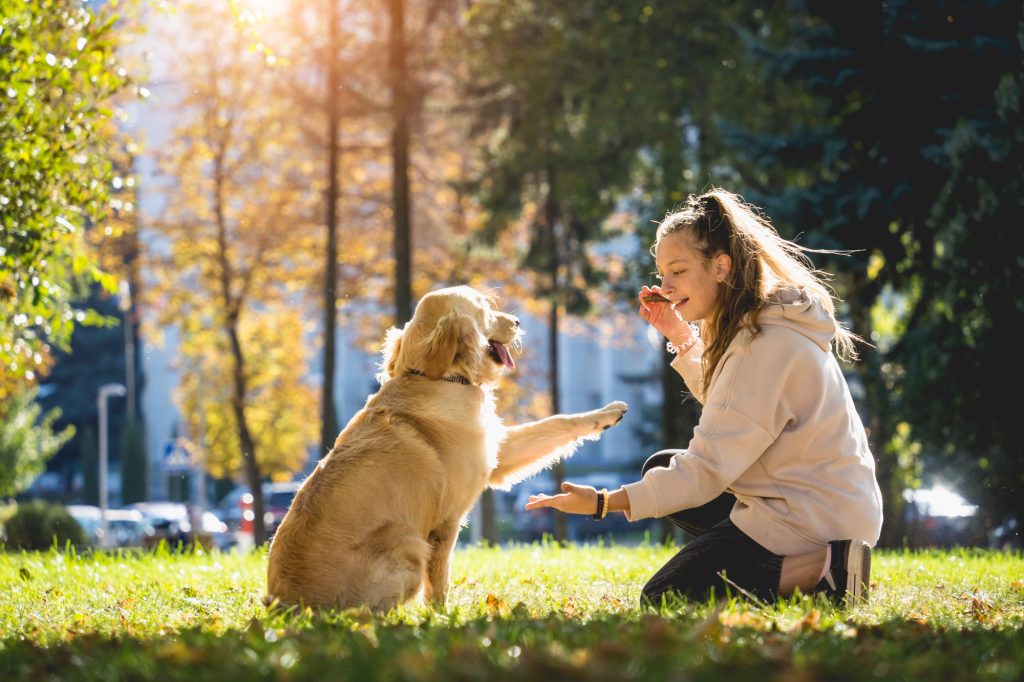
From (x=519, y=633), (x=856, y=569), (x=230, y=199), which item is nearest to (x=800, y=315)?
(x=856, y=569)

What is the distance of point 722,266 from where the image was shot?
5.11 metres

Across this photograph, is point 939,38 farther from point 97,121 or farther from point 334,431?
point 334,431

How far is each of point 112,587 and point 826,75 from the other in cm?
1022

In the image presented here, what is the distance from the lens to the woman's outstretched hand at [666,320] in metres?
5.79

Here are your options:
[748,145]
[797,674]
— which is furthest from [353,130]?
[797,674]

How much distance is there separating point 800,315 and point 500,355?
1.57 meters

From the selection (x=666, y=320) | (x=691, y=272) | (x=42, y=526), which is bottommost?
(x=42, y=526)

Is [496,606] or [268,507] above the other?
[496,606]

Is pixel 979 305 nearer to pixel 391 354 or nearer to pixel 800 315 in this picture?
pixel 800 315

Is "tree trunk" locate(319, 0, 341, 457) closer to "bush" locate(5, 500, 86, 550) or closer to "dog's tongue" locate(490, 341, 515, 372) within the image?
"bush" locate(5, 500, 86, 550)

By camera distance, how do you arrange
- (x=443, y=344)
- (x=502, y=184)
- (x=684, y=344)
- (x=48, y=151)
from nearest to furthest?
(x=443, y=344)
(x=684, y=344)
(x=48, y=151)
(x=502, y=184)

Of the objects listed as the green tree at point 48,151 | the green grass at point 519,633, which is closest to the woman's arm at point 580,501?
the green grass at point 519,633

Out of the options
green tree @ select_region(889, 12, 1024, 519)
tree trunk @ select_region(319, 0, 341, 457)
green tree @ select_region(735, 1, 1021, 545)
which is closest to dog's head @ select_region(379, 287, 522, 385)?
green tree @ select_region(735, 1, 1021, 545)

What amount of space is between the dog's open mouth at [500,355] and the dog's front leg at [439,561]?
89 cm
